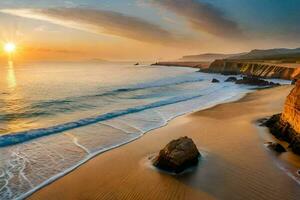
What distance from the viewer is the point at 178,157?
10719 mm

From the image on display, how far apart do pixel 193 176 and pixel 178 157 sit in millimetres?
912

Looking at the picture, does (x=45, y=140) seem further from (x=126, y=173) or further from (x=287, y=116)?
(x=287, y=116)

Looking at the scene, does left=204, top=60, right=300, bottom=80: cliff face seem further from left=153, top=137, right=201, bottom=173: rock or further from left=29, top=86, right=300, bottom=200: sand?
left=153, top=137, right=201, bottom=173: rock

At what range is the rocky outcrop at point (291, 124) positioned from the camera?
511 inches

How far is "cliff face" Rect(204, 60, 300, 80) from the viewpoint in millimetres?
58700

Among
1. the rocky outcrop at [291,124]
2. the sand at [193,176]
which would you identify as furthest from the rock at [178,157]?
the rocky outcrop at [291,124]

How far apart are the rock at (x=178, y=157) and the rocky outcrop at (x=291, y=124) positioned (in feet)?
16.5

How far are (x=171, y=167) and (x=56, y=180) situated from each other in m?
4.30

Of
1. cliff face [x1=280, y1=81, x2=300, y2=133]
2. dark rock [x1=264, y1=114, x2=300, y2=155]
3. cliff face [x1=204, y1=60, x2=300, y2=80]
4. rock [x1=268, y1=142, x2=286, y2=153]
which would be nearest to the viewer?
dark rock [x1=264, y1=114, x2=300, y2=155]

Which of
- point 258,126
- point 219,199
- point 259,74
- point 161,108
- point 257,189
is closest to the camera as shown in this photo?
point 219,199

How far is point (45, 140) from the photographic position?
1559 centimetres

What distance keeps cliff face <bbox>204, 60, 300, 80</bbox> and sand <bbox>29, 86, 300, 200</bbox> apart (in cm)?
3848

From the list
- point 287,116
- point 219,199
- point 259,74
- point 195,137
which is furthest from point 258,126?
point 259,74

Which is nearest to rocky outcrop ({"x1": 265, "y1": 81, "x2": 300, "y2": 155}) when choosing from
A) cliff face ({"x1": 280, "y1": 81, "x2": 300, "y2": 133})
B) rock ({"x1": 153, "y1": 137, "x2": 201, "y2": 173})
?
cliff face ({"x1": 280, "y1": 81, "x2": 300, "y2": 133})
